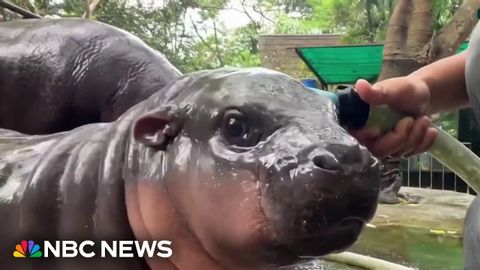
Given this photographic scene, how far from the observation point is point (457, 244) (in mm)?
2551

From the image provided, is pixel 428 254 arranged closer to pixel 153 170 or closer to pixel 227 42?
pixel 153 170

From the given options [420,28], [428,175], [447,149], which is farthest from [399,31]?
[447,149]

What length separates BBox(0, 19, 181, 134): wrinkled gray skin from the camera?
722 millimetres

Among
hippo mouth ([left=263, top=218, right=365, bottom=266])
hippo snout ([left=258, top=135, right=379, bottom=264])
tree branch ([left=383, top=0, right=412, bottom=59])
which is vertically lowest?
tree branch ([left=383, top=0, right=412, bottom=59])

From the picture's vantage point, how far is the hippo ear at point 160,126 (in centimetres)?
50

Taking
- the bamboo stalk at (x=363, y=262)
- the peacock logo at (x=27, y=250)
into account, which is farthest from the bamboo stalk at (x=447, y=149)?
the bamboo stalk at (x=363, y=262)

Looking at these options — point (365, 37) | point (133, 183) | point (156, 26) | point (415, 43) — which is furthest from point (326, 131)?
point (156, 26)

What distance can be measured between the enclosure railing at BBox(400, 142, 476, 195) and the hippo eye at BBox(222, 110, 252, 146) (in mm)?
5002

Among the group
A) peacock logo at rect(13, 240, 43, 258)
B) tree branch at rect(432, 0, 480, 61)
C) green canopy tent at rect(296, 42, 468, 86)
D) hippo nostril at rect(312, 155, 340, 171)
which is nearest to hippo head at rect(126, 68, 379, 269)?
hippo nostril at rect(312, 155, 340, 171)

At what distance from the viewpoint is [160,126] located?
51 cm

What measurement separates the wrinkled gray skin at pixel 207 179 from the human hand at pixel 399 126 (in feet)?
0.43

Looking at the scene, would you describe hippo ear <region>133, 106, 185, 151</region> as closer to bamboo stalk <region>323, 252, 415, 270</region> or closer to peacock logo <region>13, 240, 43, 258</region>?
peacock logo <region>13, 240, 43, 258</region>

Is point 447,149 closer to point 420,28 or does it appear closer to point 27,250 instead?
point 27,250

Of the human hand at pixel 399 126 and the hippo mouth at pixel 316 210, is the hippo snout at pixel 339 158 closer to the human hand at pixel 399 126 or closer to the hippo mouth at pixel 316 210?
the hippo mouth at pixel 316 210
